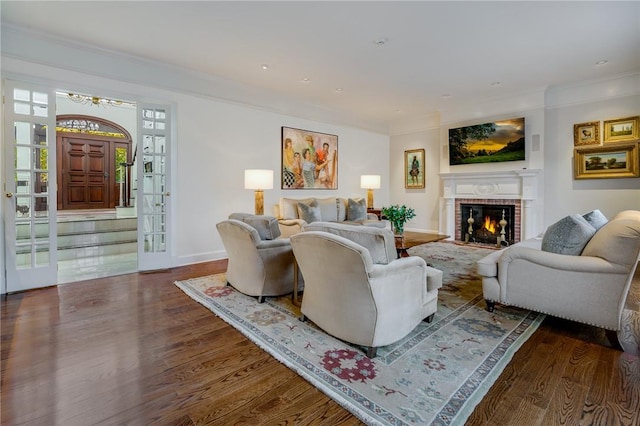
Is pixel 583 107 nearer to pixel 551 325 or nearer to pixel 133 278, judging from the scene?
pixel 551 325

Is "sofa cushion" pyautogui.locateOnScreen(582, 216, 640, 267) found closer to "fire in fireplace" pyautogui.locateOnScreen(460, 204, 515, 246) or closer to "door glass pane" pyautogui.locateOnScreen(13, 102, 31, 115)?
"fire in fireplace" pyautogui.locateOnScreen(460, 204, 515, 246)

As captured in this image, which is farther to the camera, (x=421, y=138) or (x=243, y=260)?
(x=421, y=138)

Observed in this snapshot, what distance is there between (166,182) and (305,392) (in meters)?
3.72

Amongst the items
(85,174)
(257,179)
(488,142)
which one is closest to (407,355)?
(257,179)

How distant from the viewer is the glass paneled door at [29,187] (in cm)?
341

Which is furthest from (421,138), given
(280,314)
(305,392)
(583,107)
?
(305,392)

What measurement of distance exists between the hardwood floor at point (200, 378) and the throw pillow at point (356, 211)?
13.0ft

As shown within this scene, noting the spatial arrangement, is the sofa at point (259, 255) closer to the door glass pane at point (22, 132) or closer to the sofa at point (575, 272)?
the sofa at point (575, 272)

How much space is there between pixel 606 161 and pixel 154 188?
22.8 ft

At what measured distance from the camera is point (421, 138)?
755 cm

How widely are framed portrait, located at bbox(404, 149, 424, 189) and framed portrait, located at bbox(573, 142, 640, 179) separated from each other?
2.90m

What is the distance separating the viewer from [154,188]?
4.44 meters

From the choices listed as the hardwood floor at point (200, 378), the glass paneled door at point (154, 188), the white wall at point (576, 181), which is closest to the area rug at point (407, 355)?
the hardwood floor at point (200, 378)

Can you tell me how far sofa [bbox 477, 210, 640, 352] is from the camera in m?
2.18
